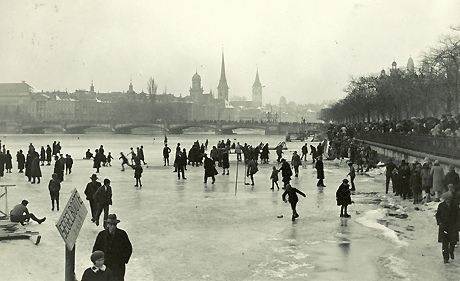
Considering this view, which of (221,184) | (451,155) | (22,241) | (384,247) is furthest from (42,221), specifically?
(451,155)

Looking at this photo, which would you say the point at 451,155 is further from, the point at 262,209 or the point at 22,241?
the point at 22,241

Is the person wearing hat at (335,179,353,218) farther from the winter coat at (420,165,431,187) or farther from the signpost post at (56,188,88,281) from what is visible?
the signpost post at (56,188,88,281)

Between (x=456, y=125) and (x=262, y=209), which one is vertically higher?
(x=456, y=125)

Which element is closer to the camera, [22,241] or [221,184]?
[22,241]

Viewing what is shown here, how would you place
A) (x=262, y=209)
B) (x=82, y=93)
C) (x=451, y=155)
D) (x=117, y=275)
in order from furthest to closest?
(x=82, y=93) → (x=451, y=155) → (x=262, y=209) → (x=117, y=275)

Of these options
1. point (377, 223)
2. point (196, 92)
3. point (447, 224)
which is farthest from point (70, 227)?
point (196, 92)

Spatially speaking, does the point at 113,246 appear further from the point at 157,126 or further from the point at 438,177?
the point at 157,126
